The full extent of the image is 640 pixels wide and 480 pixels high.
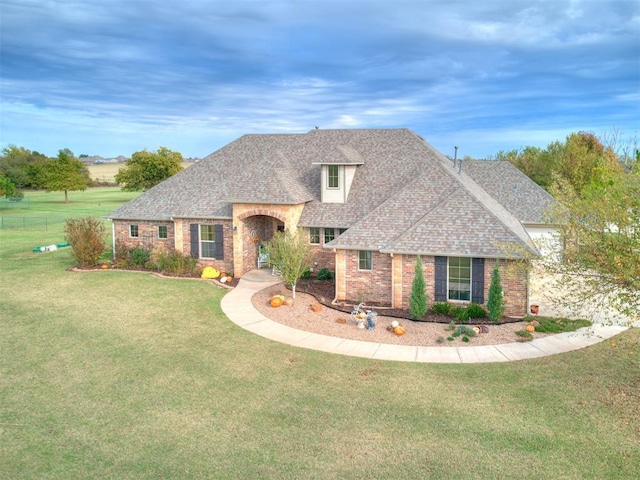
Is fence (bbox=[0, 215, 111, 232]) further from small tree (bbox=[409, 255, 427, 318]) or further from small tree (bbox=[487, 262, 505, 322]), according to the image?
small tree (bbox=[487, 262, 505, 322])

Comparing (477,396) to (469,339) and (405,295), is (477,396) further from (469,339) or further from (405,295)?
(405,295)

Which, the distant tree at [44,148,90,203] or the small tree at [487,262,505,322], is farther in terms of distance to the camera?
the distant tree at [44,148,90,203]

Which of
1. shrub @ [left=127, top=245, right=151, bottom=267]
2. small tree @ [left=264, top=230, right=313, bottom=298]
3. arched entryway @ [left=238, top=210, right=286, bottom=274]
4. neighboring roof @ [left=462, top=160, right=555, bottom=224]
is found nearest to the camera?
small tree @ [left=264, top=230, right=313, bottom=298]

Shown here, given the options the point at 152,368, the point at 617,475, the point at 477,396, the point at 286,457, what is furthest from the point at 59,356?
the point at 617,475

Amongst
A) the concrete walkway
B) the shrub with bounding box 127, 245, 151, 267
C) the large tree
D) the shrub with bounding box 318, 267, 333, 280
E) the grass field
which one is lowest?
the grass field

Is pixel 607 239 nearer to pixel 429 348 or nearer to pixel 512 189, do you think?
pixel 429 348

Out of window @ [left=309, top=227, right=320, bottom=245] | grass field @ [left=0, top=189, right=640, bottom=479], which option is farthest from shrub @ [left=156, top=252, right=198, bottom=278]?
grass field @ [left=0, top=189, right=640, bottom=479]

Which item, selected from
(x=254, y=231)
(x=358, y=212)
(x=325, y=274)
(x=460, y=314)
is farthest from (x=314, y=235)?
(x=460, y=314)
